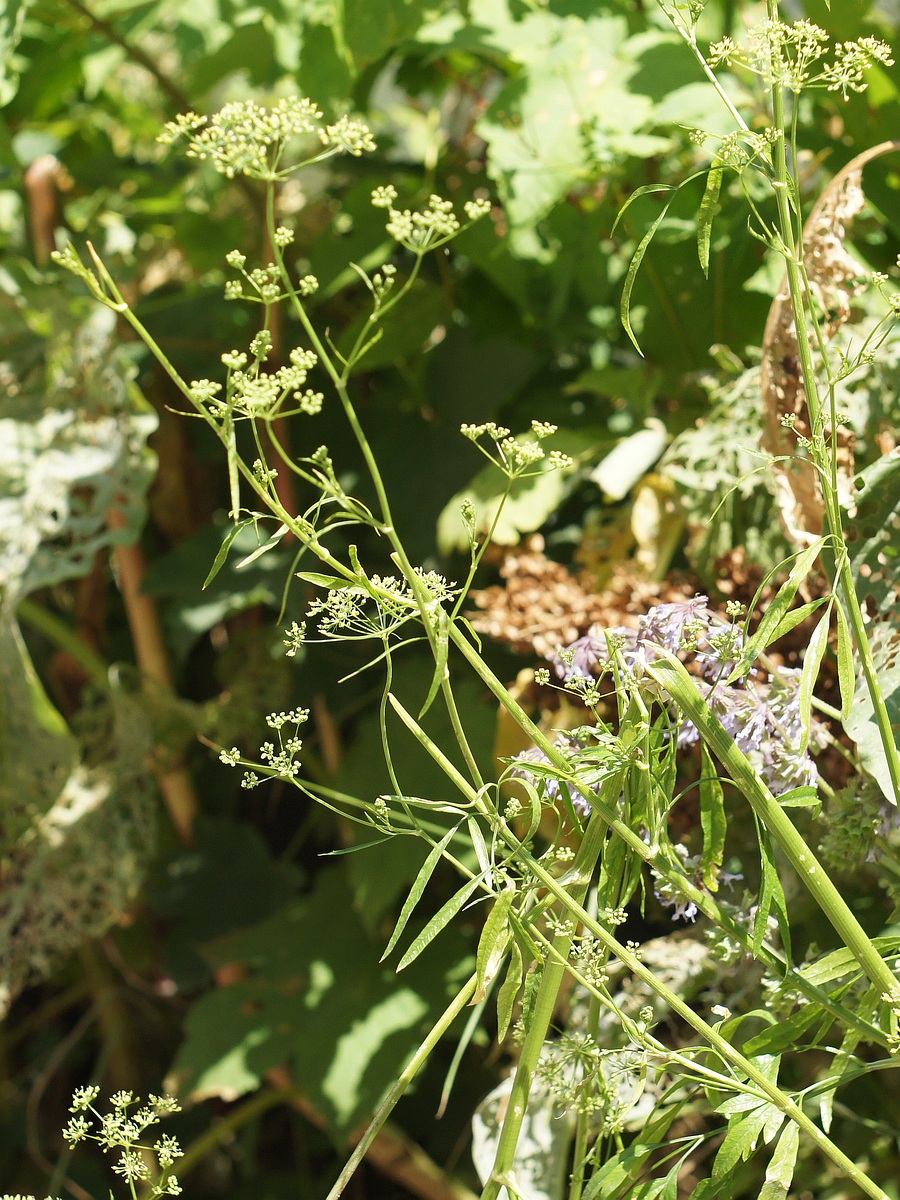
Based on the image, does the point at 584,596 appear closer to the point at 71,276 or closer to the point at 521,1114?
the point at 521,1114

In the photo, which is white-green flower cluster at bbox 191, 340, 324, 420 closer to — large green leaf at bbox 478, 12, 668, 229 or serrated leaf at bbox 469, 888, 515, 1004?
serrated leaf at bbox 469, 888, 515, 1004

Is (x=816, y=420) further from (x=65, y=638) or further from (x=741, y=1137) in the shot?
(x=65, y=638)

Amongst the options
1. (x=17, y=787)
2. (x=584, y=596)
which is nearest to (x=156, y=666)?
(x=17, y=787)

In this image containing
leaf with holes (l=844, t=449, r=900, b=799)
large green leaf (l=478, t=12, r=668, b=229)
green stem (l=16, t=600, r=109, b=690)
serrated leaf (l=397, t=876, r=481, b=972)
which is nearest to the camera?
serrated leaf (l=397, t=876, r=481, b=972)

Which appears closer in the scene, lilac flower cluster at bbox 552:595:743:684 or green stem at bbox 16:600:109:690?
lilac flower cluster at bbox 552:595:743:684

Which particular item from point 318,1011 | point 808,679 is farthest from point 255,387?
point 318,1011

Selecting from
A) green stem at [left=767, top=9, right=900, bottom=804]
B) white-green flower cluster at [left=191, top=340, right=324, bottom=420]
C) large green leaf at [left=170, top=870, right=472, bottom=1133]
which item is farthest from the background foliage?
white-green flower cluster at [left=191, top=340, right=324, bottom=420]

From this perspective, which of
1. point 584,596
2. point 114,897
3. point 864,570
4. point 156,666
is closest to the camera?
A: point 864,570

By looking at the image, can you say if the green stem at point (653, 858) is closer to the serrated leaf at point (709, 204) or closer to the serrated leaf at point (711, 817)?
the serrated leaf at point (711, 817)
